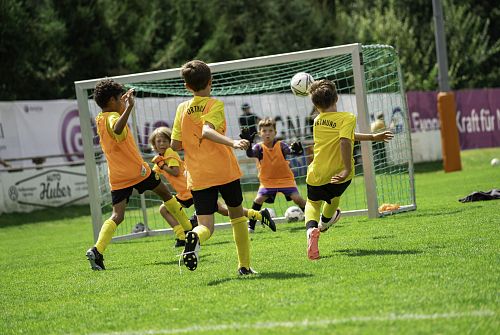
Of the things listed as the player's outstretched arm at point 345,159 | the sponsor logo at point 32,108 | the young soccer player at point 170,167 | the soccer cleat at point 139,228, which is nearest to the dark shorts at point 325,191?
the player's outstretched arm at point 345,159

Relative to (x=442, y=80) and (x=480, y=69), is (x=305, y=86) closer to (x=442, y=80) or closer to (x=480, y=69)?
(x=442, y=80)

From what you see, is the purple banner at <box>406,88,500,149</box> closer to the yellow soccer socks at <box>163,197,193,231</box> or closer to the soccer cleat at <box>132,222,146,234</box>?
the soccer cleat at <box>132,222,146,234</box>

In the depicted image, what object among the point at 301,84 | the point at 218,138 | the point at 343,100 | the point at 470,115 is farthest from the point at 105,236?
the point at 470,115

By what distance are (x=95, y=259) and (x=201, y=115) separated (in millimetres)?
2248

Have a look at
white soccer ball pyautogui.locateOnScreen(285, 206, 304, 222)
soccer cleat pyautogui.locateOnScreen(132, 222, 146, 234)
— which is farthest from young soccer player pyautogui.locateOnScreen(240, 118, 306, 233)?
soccer cleat pyautogui.locateOnScreen(132, 222, 146, 234)

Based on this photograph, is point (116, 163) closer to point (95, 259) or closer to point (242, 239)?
point (95, 259)

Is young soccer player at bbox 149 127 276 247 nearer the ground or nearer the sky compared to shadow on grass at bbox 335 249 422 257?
nearer the sky

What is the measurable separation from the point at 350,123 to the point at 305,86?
2.28 metres

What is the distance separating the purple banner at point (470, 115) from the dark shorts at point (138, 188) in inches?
829

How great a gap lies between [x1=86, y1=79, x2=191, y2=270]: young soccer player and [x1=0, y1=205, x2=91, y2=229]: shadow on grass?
9.12 metres

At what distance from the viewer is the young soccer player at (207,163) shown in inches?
271

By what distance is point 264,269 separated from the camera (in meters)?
7.25

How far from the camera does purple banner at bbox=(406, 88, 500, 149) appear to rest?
97.9ft

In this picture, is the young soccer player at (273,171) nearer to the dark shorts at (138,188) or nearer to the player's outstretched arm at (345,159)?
the dark shorts at (138,188)
